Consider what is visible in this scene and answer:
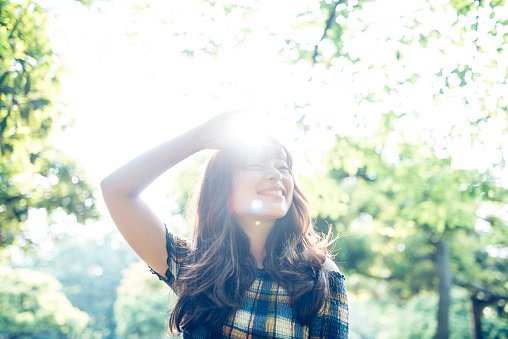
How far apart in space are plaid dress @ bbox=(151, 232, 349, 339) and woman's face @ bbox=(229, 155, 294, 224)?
1.11ft

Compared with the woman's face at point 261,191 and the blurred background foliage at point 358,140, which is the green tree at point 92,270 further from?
the woman's face at point 261,191

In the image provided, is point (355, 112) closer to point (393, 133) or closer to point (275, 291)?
point (393, 133)

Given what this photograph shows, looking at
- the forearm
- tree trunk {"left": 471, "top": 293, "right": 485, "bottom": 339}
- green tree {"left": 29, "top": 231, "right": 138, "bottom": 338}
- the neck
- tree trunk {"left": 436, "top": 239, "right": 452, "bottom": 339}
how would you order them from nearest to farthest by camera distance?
the forearm < the neck < tree trunk {"left": 471, "top": 293, "right": 485, "bottom": 339} < tree trunk {"left": 436, "top": 239, "right": 452, "bottom": 339} < green tree {"left": 29, "top": 231, "right": 138, "bottom": 338}

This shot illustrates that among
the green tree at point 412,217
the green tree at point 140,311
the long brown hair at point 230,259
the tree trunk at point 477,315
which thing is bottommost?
the green tree at point 140,311

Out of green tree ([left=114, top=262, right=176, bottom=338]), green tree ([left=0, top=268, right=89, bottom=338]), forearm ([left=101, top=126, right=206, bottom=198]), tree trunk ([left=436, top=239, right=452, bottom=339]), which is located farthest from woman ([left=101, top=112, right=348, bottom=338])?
green tree ([left=114, top=262, right=176, bottom=338])

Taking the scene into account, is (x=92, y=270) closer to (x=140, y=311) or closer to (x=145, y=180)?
(x=140, y=311)

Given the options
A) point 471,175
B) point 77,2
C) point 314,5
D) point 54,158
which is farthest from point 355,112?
point 54,158

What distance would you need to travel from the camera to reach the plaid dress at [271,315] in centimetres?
166

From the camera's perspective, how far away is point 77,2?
4168 mm

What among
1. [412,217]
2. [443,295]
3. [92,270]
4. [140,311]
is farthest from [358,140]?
[92,270]

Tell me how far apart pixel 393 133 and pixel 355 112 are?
95 centimetres

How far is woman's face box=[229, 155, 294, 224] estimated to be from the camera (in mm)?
1807

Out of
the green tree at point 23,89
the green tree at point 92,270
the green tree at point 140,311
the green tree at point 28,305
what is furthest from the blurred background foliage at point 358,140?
the green tree at point 92,270

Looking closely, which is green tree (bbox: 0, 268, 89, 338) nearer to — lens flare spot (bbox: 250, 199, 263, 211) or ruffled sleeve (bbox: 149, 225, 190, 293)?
ruffled sleeve (bbox: 149, 225, 190, 293)
